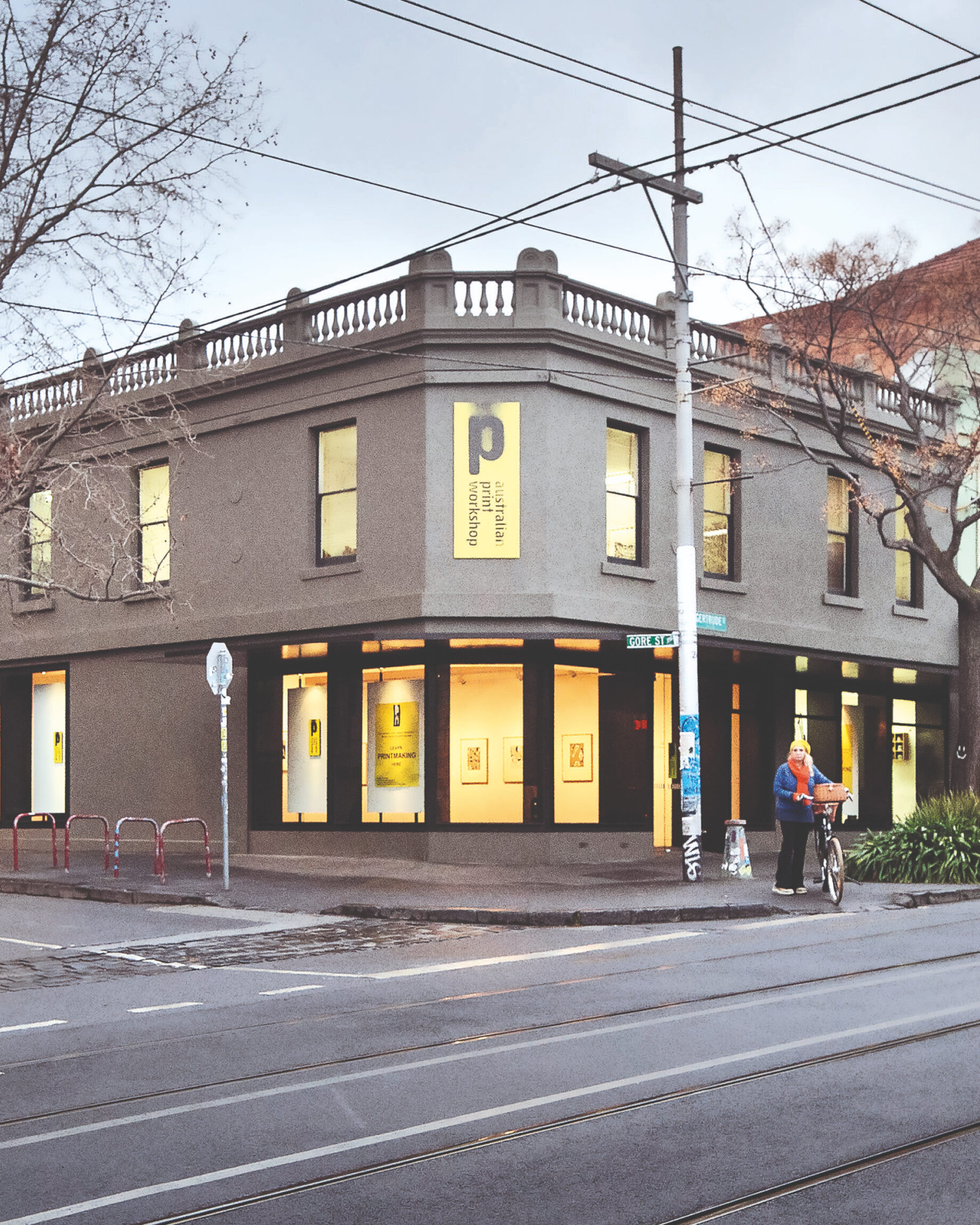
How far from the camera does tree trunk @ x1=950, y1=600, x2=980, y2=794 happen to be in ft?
77.5

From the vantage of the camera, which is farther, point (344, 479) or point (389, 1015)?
point (344, 479)

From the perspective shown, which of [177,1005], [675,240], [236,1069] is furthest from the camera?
[675,240]

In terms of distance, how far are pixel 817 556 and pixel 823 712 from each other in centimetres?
291

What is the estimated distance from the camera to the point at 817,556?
86.7ft

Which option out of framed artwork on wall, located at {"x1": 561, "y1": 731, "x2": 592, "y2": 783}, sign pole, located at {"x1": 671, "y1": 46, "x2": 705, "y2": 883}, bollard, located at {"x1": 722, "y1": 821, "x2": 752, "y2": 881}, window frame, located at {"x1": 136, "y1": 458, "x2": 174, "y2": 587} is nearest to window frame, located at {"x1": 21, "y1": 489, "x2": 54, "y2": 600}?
window frame, located at {"x1": 136, "y1": 458, "x2": 174, "y2": 587}

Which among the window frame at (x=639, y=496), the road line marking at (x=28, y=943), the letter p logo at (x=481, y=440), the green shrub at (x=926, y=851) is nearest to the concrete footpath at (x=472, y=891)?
the green shrub at (x=926, y=851)

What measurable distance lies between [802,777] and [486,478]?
6926 millimetres

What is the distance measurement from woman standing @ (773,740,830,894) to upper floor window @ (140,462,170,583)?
1230 cm

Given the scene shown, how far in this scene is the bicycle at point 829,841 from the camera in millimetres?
16500

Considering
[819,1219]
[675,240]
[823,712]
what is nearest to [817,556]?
[823,712]

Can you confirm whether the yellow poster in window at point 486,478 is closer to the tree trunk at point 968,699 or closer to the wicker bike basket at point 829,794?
the wicker bike basket at point 829,794

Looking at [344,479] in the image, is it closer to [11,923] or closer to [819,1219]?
[11,923]

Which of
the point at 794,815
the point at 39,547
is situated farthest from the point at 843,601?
the point at 39,547

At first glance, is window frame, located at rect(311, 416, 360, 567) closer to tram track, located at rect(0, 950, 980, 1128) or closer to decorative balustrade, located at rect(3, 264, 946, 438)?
decorative balustrade, located at rect(3, 264, 946, 438)
